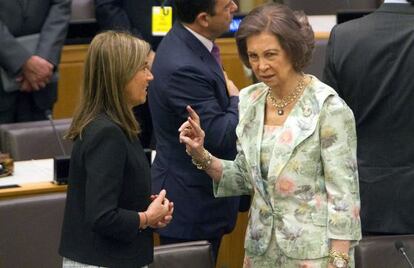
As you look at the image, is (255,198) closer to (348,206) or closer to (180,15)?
(348,206)

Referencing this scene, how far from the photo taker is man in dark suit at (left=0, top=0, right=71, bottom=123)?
5047mm

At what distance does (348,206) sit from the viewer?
2.85 meters

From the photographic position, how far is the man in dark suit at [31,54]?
5047 millimetres

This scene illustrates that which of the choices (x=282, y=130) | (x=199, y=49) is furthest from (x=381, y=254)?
(x=199, y=49)

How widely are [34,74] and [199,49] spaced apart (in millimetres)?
1702

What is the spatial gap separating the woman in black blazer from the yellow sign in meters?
2.47

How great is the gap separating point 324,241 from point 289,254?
0.11 meters

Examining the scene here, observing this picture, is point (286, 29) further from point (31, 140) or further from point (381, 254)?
point (31, 140)

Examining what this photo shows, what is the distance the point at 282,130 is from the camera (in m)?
2.93

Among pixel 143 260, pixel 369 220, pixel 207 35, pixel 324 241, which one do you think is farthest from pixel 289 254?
pixel 207 35

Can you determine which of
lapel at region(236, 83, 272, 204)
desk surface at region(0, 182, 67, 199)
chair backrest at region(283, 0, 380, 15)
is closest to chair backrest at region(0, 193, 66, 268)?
desk surface at region(0, 182, 67, 199)

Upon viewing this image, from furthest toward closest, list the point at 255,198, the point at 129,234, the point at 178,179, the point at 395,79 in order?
the point at 178,179 → the point at 395,79 → the point at 255,198 → the point at 129,234

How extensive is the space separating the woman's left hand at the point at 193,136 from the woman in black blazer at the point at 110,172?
0.25 meters

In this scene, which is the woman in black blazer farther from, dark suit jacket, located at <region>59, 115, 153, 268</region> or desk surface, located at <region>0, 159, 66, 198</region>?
desk surface, located at <region>0, 159, 66, 198</region>
